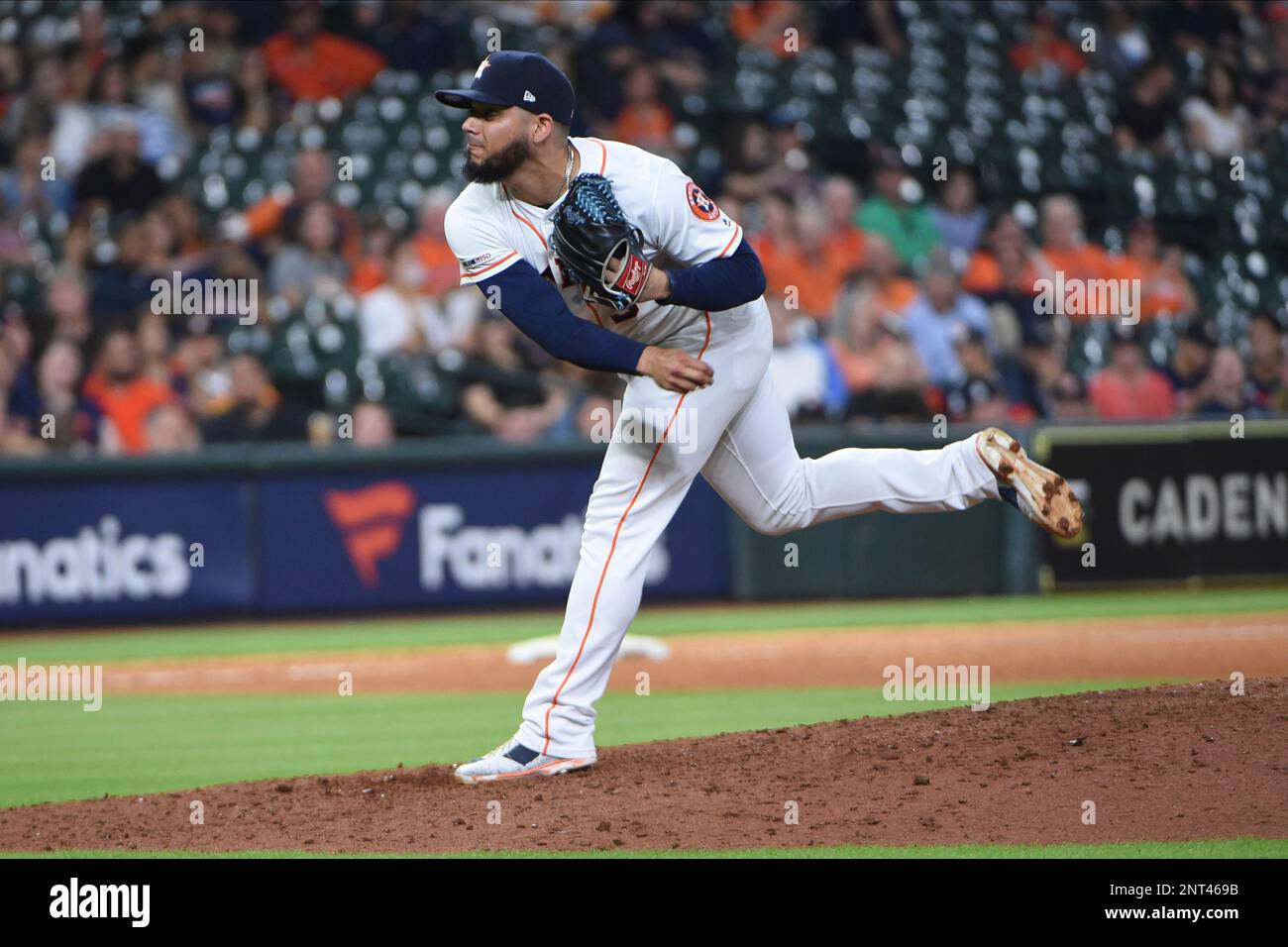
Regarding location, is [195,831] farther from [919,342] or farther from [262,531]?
[919,342]

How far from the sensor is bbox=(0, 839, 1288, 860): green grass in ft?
13.1

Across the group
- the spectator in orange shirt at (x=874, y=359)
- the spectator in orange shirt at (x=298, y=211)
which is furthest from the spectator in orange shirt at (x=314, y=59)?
the spectator in orange shirt at (x=874, y=359)

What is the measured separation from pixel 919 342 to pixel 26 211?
21.4 feet

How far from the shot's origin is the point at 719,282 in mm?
4848

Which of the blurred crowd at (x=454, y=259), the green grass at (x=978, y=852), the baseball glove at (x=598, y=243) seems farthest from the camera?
the blurred crowd at (x=454, y=259)

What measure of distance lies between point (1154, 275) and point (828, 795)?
9.23m

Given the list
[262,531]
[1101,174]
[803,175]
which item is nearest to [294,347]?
[262,531]

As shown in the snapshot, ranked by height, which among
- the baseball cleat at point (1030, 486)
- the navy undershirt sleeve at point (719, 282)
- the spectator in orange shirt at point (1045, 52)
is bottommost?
the baseball cleat at point (1030, 486)

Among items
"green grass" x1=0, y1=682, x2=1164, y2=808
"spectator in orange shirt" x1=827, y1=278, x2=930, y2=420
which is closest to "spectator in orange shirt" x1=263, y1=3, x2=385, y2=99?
"spectator in orange shirt" x1=827, y1=278, x2=930, y2=420

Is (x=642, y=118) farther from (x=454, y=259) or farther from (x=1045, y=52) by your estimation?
(x=1045, y=52)

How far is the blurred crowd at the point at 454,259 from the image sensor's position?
36.9 feet

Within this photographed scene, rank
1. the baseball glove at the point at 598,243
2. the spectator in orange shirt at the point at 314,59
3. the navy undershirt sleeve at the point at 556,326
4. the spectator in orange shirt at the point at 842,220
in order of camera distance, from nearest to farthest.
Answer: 1. the baseball glove at the point at 598,243
2. the navy undershirt sleeve at the point at 556,326
3. the spectator in orange shirt at the point at 842,220
4. the spectator in orange shirt at the point at 314,59

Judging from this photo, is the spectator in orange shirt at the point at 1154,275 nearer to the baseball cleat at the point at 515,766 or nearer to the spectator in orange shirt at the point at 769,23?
the spectator in orange shirt at the point at 769,23

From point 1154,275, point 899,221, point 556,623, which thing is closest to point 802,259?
point 899,221
